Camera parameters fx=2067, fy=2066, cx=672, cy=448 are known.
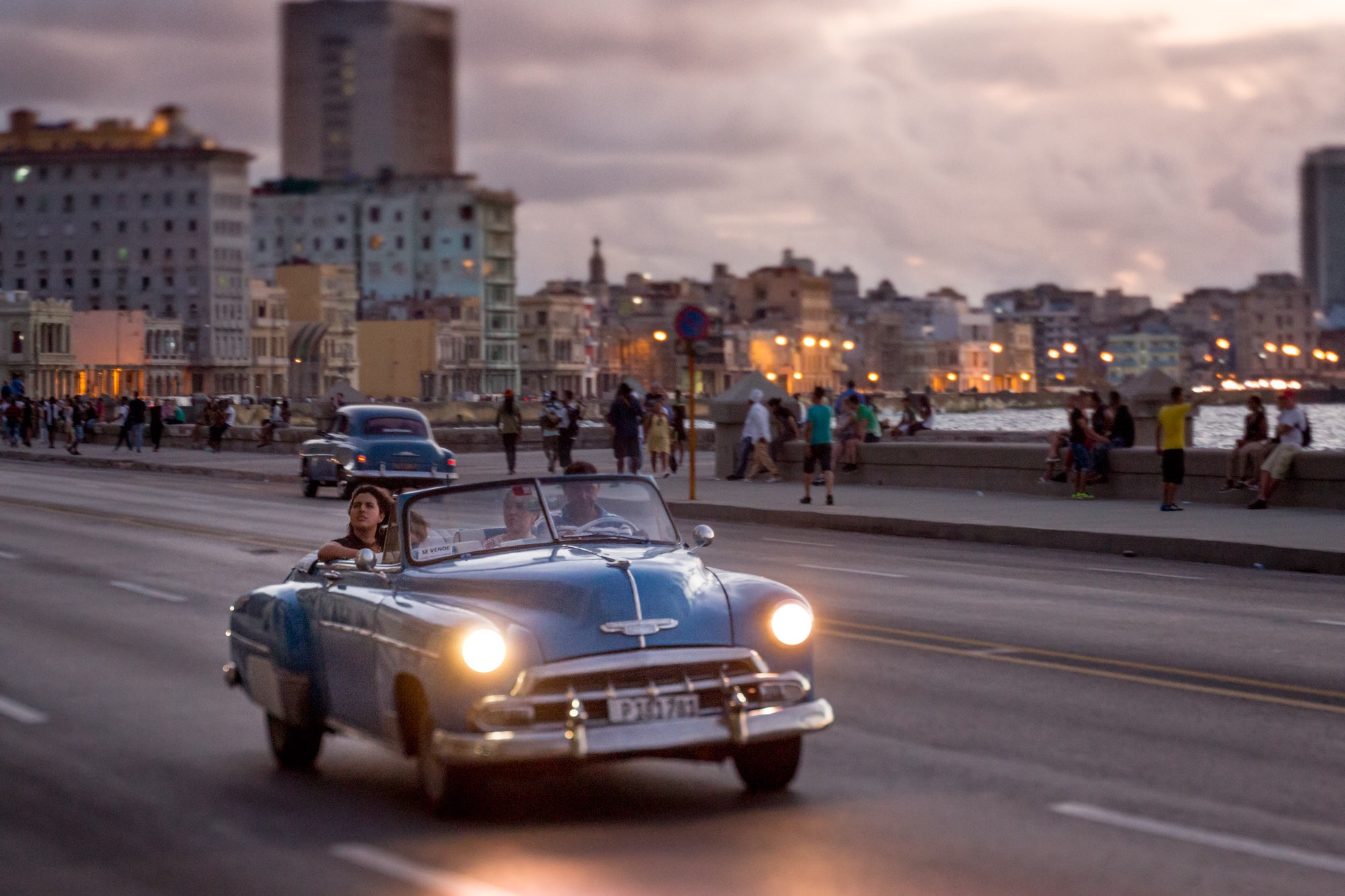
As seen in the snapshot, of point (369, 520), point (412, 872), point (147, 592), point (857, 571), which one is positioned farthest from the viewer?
point (857, 571)

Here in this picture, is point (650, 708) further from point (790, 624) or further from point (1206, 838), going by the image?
point (1206, 838)

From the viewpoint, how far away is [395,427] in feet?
121

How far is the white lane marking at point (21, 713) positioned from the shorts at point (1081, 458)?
73.8 ft

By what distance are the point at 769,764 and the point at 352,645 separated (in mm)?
1885

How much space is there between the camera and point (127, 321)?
417ft

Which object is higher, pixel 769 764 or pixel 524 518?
pixel 524 518

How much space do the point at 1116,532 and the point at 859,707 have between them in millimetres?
14089

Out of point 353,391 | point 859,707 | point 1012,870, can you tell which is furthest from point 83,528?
point 353,391

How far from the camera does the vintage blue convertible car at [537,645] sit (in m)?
7.88

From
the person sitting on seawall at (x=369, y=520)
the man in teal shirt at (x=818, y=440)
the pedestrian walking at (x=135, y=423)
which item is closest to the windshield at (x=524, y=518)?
the person sitting on seawall at (x=369, y=520)

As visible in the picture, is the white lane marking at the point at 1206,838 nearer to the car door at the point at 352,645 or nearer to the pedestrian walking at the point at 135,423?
the car door at the point at 352,645

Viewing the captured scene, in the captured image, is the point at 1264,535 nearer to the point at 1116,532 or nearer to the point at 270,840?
the point at 1116,532

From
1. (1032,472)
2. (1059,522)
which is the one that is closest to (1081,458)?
(1032,472)

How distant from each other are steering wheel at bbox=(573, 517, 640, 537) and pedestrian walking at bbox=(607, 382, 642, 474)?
3101 centimetres
